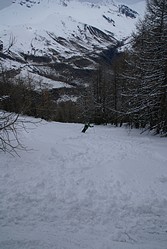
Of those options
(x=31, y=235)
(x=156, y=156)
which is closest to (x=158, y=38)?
(x=156, y=156)

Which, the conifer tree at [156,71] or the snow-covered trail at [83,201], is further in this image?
the conifer tree at [156,71]

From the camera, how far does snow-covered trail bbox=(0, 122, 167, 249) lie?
4.80 metres

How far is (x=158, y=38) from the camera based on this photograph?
15.3 meters

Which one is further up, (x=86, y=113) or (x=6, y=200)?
(x=86, y=113)

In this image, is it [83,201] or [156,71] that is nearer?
[83,201]

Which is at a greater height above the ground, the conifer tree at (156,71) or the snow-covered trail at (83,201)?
the conifer tree at (156,71)

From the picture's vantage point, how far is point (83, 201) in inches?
244

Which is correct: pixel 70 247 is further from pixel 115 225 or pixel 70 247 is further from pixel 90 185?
pixel 90 185

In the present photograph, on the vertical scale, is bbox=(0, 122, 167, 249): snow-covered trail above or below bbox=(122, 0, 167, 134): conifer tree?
below

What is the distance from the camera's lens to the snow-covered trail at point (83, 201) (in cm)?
480

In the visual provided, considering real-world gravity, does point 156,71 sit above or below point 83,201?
above

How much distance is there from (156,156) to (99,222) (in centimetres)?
499

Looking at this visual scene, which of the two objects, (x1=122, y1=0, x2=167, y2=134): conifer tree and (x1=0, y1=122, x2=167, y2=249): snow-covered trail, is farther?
(x1=122, y1=0, x2=167, y2=134): conifer tree

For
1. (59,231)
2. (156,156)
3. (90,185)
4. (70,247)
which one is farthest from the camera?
(156,156)
